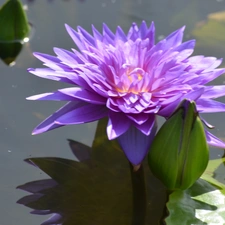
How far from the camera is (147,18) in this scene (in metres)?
1.93

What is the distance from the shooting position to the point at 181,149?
1020 mm

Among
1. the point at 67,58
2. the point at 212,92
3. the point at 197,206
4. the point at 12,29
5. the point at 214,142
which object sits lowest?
the point at 197,206

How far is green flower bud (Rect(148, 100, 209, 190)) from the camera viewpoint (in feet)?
3.24

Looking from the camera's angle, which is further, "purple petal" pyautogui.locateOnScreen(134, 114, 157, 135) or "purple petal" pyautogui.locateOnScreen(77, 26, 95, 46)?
"purple petal" pyautogui.locateOnScreen(77, 26, 95, 46)

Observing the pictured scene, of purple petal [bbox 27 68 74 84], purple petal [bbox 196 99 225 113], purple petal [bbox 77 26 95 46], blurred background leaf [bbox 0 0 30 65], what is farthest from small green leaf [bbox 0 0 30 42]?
purple petal [bbox 196 99 225 113]

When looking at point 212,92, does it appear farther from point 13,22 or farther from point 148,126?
point 13,22

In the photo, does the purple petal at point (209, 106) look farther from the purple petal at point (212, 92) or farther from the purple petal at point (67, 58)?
the purple petal at point (67, 58)

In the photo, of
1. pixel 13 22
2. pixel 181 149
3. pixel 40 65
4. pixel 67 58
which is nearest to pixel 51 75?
pixel 67 58

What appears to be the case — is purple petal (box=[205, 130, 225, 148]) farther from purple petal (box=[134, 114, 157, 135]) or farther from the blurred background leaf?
the blurred background leaf

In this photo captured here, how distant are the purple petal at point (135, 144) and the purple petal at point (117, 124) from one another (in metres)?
0.02

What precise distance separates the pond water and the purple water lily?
0.18 metres

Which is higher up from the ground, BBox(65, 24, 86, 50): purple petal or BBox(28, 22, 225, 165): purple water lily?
BBox(65, 24, 86, 50): purple petal

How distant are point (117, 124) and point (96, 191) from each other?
0.66ft

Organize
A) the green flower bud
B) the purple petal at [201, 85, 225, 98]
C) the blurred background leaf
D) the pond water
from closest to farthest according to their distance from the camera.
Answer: the green flower bud
the purple petal at [201, 85, 225, 98]
the pond water
the blurred background leaf
